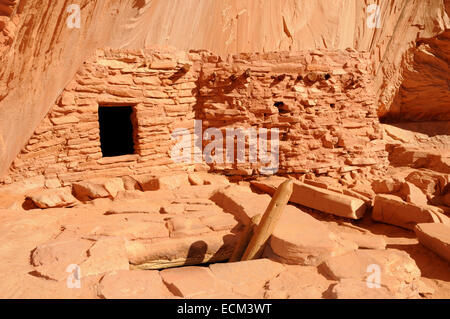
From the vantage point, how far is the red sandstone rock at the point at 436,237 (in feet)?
11.1

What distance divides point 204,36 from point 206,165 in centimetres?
235

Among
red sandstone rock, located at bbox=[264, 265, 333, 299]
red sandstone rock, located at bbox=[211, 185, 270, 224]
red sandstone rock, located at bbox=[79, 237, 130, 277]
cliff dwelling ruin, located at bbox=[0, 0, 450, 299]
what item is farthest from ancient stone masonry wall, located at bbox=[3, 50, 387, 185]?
red sandstone rock, located at bbox=[264, 265, 333, 299]

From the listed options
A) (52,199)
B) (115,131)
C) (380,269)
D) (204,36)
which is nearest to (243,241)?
(380,269)

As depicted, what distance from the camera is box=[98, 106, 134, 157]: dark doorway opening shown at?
7.58 m

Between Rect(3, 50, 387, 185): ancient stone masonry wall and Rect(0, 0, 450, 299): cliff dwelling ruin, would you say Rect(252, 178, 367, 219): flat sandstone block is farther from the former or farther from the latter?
Rect(3, 50, 387, 185): ancient stone masonry wall

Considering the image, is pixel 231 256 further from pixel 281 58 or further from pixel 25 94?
pixel 281 58

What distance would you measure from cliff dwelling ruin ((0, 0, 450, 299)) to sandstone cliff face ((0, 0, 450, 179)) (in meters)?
0.03

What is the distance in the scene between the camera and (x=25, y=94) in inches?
126

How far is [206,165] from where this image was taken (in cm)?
593

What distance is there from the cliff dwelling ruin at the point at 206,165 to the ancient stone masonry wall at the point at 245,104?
0.08ft

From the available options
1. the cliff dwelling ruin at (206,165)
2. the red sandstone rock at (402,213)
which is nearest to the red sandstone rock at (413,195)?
the cliff dwelling ruin at (206,165)

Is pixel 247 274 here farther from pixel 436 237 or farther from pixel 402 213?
Result: pixel 402 213

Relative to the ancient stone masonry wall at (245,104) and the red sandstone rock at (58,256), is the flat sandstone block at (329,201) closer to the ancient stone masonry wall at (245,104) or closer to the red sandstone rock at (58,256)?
the ancient stone masonry wall at (245,104)
